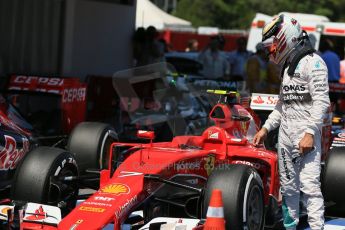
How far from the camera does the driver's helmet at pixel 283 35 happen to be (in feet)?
21.5

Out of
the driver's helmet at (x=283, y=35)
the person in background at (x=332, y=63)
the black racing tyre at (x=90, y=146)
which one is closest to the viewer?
the driver's helmet at (x=283, y=35)

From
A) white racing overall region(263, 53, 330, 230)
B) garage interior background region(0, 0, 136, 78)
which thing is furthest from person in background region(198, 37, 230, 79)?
white racing overall region(263, 53, 330, 230)

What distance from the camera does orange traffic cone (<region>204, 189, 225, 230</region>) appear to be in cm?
560

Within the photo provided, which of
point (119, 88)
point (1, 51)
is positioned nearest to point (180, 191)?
point (119, 88)

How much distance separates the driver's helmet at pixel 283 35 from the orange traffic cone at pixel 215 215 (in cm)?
153

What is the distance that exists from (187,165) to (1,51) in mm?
7160

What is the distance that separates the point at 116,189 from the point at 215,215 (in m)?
0.96

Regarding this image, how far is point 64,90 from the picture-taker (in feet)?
36.3

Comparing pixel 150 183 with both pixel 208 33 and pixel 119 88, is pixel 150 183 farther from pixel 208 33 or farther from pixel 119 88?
pixel 208 33

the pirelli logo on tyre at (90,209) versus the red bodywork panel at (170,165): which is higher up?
the red bodywork panel at (170,165)

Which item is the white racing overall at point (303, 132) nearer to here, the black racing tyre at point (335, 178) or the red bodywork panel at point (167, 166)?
the red bodywork panel at point (167, 166)

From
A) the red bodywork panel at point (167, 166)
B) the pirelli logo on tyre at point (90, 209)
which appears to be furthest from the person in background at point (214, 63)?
the pirelli logo on tyre at point (90, 209)

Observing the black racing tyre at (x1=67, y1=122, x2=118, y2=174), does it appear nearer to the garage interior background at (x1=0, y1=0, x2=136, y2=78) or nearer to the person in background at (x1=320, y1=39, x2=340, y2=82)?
the garage interior background at (x1=0, y1=0, x2=136, y2=78)

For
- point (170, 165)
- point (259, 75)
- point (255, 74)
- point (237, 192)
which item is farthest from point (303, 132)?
point (259, 75)
